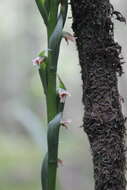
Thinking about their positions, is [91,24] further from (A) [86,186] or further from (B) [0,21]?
(A) [86,186]

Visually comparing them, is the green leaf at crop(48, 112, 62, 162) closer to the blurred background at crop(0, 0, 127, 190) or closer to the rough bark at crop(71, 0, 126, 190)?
the rough bark at crop(71, 0, 126, 190)

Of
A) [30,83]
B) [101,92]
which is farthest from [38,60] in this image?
[30,83]

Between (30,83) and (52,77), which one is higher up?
(52,77)

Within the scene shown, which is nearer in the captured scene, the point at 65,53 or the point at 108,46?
the point at 108,46

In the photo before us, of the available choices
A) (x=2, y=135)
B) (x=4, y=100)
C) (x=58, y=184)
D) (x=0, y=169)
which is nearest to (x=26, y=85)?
(x=4, y=100)

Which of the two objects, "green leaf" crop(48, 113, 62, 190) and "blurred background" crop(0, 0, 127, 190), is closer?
"green leaf" crop(48, 113, 62, 190)

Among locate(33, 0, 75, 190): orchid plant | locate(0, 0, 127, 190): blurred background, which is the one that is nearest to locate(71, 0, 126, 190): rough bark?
locate(33, 0, 75, 190): orchid plant

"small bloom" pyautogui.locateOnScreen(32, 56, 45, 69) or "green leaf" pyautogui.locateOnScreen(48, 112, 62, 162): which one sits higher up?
"small bloom" pyautogui.locateOnScreen(32, 56, 45, 69)

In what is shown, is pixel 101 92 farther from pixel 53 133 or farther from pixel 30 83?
pixel 30 83

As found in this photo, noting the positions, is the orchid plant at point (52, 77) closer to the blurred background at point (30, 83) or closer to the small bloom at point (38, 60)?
the small bloom at point (38, 60)
